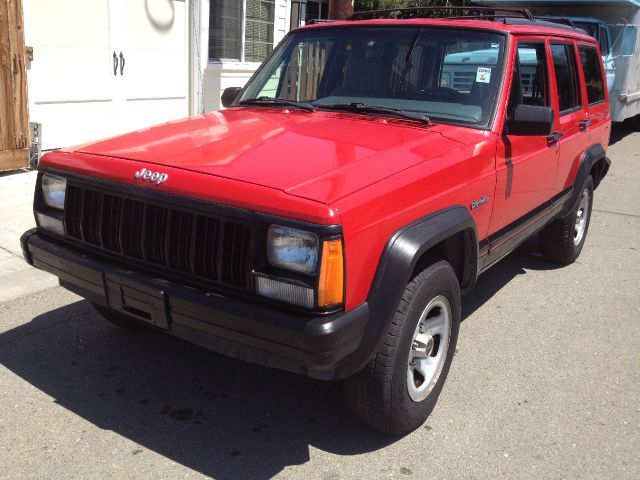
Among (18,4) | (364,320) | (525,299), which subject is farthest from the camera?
(18,4)

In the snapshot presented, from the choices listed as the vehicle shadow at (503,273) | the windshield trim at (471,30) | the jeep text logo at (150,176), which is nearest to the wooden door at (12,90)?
the windshield trim at (471,30)

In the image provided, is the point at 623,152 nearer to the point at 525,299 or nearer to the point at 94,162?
the point at 525,299

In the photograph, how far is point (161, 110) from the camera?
962 centimetres

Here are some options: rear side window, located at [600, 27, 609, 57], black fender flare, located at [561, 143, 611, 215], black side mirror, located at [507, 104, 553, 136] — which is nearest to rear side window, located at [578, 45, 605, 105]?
black fender flare, located at [561, 143, 611, 215]

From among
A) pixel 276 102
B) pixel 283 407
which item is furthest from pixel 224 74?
pixel 283 407

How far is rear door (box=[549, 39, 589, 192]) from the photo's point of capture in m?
4.70

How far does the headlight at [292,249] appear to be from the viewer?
8.36 feet

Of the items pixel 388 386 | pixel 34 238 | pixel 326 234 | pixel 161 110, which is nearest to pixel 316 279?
pixel 326 234

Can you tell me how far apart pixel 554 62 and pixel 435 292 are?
2416 mm

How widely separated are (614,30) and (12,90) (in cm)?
1059

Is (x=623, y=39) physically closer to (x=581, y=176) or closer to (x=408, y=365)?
(x=581, y=176)

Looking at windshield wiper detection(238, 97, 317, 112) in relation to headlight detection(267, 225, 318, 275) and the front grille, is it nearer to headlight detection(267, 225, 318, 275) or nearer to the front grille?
the front grille

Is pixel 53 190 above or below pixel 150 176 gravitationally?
below

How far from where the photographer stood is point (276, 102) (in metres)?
4.19
